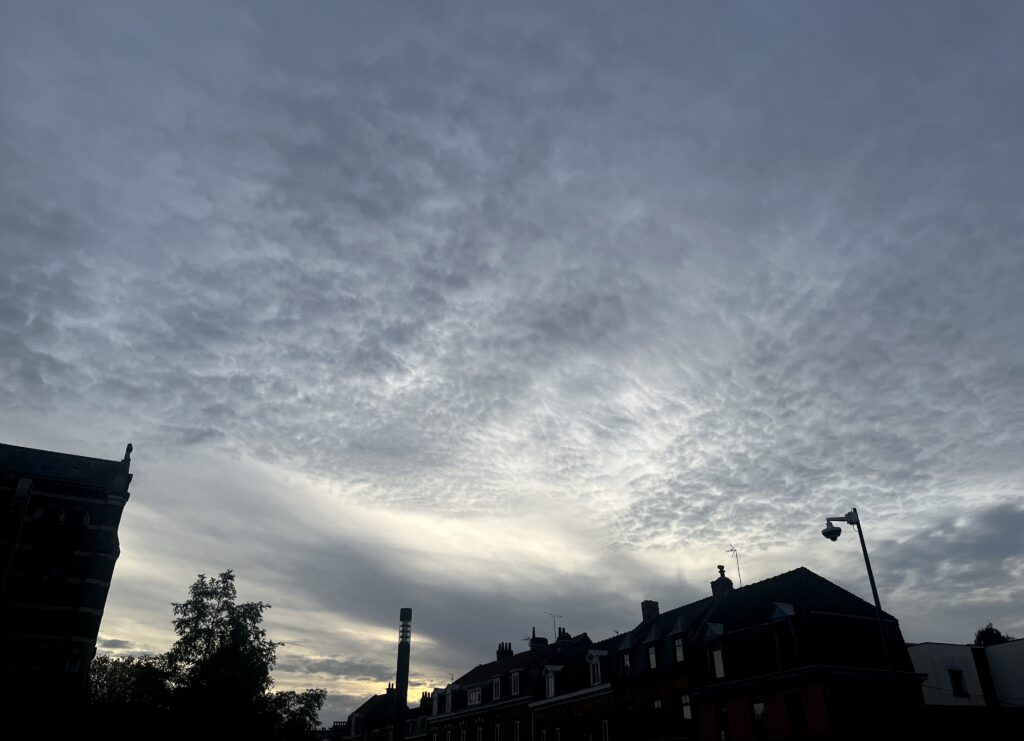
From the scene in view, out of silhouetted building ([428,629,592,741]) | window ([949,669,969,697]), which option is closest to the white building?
window ([949,669,969,697])

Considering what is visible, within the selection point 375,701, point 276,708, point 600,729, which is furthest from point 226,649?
point 375,701

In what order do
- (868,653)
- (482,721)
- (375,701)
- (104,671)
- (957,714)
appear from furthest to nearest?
(375,701)
(482,721)
(104,671)
(957,714)
(868,653)

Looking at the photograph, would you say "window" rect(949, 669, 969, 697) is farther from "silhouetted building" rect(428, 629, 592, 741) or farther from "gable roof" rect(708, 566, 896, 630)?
"silhouetted building" rect(428, 629, 592, 741)

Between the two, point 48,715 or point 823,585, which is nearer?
point 48,715

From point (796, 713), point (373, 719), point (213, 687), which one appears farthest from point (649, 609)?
point (373, 719)

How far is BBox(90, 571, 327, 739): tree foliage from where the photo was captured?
41.2m

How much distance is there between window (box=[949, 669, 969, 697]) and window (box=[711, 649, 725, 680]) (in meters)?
18.8

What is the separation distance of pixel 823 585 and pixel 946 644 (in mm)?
14844

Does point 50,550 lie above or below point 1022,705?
above

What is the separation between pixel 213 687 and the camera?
43.1 meters

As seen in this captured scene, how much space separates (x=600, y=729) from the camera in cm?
5712

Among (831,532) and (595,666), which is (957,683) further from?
(831,532)

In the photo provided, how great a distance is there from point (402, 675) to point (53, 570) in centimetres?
4833

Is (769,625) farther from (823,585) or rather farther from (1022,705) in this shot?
(1022,705)
